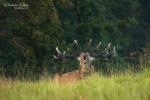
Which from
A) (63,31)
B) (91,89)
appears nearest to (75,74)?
(91,89)

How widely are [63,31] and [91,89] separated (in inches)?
705

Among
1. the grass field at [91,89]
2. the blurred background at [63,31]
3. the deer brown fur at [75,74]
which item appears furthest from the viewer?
the blurred background at [63,31]

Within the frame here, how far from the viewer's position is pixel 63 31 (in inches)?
1082

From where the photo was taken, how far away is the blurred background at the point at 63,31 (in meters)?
21.6

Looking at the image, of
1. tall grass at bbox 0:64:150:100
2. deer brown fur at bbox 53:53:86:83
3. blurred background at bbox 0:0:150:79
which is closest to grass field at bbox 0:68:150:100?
tall grass at bbox 0:64:150:100

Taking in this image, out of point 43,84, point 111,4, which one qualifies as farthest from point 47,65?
Answer: point 43,84

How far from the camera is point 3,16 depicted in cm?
2294

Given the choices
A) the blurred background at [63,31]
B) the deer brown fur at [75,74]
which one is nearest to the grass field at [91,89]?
the blurred background at [63,31]

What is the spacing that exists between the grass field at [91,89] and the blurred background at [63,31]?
243 cm

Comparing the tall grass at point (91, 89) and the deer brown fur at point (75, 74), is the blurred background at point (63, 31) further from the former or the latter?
the tall grass at point (91, 89)

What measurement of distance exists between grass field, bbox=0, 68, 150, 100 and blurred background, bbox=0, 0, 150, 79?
7.96 feet

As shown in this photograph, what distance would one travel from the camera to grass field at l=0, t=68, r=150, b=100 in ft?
29.6

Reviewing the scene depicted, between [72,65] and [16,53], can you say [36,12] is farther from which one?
[72,65]

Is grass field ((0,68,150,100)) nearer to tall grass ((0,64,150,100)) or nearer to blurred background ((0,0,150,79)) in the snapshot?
tall grass ((0,64,150,100))
